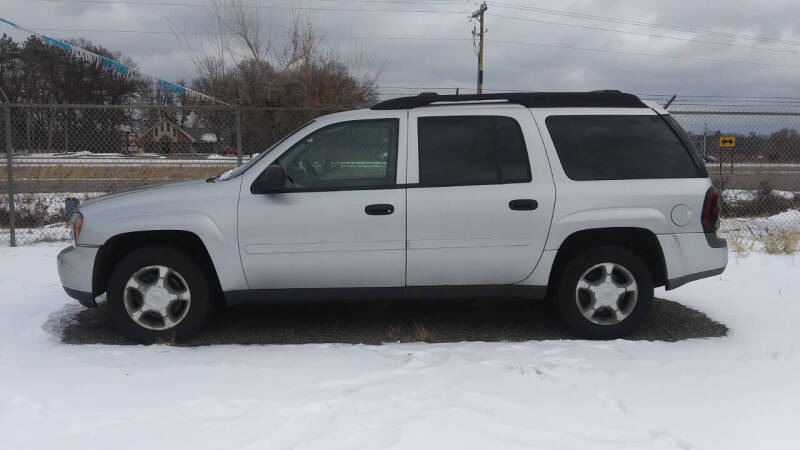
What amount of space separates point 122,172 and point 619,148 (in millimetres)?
7748

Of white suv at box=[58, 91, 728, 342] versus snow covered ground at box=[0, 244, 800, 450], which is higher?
white suv at box=[58, 91, 728, 342]

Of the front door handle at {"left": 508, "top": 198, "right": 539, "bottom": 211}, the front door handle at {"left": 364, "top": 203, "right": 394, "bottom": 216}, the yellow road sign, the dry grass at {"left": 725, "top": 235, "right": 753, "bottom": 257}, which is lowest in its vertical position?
the dry grass at {"left": 725, "top": 235, "right": 753, "bottom": 257}

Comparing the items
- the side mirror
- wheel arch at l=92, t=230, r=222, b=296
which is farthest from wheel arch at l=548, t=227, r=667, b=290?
wheel arch at l=92, t=230, r=222, b=296

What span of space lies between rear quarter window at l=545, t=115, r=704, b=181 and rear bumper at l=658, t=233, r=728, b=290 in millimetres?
476

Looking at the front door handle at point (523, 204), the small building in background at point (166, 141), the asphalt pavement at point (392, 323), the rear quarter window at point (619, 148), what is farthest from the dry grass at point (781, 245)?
the small building in background at point (166, 141)

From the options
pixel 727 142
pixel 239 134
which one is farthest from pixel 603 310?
pixel 727 142

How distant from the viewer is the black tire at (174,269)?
15.4ft

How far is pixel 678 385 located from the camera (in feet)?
12.9

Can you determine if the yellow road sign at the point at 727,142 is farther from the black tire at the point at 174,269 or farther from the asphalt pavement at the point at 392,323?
the black tire at the point at 174,269

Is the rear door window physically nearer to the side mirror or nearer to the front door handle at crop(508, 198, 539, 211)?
the front door handle at crop(508, 198, 539, 211)

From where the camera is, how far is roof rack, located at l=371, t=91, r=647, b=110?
4.93 metres

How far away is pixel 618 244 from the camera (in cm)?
493

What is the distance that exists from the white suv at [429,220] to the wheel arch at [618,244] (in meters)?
0.02

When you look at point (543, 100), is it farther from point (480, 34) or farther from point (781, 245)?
point (480, 34)
